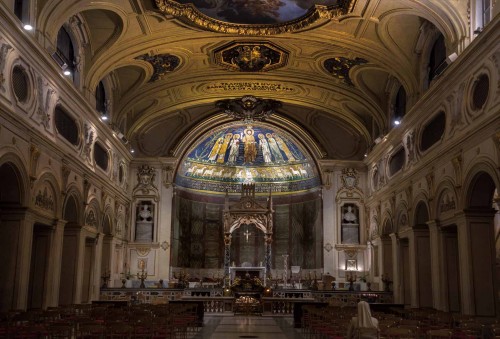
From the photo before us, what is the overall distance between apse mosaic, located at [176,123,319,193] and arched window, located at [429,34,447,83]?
13.2 m

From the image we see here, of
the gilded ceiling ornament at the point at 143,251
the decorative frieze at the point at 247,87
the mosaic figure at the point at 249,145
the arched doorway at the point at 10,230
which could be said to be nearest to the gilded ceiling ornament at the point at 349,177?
the decorative frieze at the point at 247,87

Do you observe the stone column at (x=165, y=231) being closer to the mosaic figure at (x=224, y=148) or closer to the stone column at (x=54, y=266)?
the mosaic figure at (x=224, y=148)

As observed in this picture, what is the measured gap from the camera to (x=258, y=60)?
952 inches

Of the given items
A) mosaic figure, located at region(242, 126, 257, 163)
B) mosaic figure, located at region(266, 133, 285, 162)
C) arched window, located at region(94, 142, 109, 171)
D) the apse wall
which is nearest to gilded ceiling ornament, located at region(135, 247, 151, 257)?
the apse wall

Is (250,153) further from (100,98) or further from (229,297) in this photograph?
(100,98)

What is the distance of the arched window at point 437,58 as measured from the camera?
63.7ft

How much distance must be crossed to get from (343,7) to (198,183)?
61.3ft

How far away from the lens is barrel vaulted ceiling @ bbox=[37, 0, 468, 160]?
61.4 feet

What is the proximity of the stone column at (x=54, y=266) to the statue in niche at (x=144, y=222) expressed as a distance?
11.2 metres

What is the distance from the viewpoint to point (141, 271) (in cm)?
2969

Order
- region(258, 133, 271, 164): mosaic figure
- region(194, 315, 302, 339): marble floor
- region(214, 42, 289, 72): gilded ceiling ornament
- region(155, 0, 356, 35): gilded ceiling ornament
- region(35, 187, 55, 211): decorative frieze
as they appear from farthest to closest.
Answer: region(258, 133, 271, 164): mosaic figure
region(214, 42, 289, 72): gilded ceiling ornament
region(155, 0, 356, 35): gilded ceiling ornament
region(35, 187, 55, 211): decorative frieze
region(194, 315, 302, 339): marble floor

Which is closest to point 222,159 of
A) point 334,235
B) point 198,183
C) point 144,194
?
point 198,183

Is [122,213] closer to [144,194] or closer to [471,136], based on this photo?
[144,194]

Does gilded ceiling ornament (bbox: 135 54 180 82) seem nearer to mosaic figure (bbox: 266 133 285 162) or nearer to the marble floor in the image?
the marble floor
